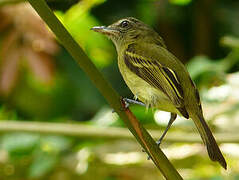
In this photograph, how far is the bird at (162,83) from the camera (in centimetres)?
264

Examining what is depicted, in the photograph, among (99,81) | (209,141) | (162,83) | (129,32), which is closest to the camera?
(99,81)

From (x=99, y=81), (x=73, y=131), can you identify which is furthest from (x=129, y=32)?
(x=99, y=81)

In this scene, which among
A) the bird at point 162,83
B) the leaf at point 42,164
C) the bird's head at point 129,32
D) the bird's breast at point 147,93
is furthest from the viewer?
the leaf at point 42,164

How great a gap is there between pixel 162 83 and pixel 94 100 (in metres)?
1.78

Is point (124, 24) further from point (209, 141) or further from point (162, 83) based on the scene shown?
point (209, 141)

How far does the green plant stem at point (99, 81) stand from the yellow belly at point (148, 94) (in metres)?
0.93

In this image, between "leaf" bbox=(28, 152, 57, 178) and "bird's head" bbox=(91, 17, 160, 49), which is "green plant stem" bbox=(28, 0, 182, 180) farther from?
"leaf" bbox=(28, 152, 57, 178)

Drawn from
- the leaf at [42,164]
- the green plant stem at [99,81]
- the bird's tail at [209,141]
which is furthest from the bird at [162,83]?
the leaf at [42,164]

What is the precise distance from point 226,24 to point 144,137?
3276mm

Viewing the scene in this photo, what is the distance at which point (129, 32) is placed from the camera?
3393mm

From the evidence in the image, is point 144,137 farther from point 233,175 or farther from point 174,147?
point 174,147


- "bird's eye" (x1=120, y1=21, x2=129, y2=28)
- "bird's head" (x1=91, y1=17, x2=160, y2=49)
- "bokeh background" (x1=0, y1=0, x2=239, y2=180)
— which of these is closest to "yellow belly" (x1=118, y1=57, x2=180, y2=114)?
"bokeh background" (x1=0, y1=0, x2=239, y2=180)

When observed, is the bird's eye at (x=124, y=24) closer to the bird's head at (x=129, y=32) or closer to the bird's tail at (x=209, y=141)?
the bird's head at (x=129, y=32)

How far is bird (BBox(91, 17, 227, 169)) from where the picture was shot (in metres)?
2.64
